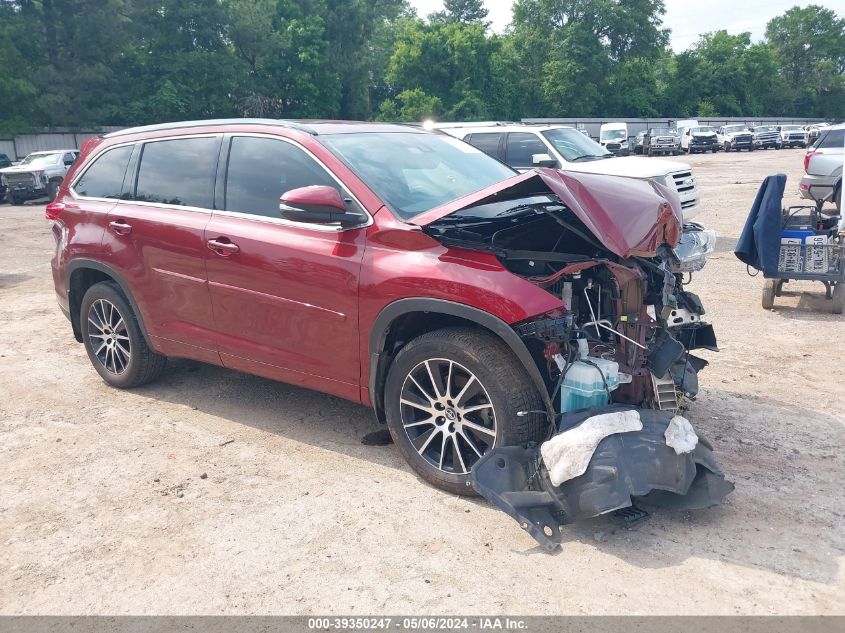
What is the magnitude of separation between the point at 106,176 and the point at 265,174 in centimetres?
181

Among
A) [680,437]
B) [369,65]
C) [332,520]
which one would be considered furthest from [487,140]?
[369,65]

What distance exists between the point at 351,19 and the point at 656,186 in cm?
5064

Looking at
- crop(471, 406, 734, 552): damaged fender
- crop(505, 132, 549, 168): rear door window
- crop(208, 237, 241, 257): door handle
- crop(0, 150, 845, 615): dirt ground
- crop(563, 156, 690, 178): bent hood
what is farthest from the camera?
crop(505, 132, 549, 168): rear door window

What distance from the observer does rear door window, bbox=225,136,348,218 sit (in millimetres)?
4512

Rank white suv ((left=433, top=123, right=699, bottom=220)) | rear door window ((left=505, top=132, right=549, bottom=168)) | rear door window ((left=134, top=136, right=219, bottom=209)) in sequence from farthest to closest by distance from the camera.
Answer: rear door window ((left=505, top=132, right=549, bottom=168)), white suv ((left=433, top=123, right=699, bottom=220)), rear door window ((left=134, top=136, right=219, bottom=209))

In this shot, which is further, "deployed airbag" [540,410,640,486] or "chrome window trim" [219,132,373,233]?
"chrome window trim" [219,132,373,233]

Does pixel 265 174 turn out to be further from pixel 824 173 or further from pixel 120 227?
pixel 824 173

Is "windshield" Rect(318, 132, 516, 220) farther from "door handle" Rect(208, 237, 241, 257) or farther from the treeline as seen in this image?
the treeline

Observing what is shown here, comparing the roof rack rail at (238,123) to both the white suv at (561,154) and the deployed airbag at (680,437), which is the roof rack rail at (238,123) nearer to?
the deployed airbag at (680,437)

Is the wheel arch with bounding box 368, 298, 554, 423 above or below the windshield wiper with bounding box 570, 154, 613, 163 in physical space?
below

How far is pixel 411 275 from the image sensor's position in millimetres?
3949

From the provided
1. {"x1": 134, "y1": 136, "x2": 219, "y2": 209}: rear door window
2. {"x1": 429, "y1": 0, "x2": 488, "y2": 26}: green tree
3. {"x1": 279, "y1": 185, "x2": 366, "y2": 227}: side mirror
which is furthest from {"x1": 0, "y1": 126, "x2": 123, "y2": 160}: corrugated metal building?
{"x1": 429, "y1": 0, "x2": 488, "y2": 26}: green tree

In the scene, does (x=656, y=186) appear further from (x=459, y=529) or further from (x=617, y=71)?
(x=617, y=71)

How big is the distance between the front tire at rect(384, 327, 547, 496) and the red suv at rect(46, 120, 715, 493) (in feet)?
0.04
